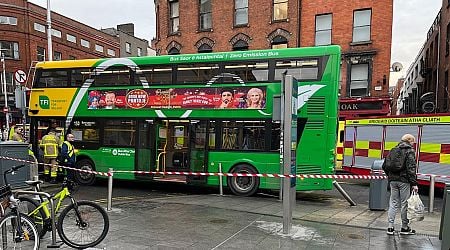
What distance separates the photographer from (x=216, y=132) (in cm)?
981

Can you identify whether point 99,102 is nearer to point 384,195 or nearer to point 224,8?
point 384,195

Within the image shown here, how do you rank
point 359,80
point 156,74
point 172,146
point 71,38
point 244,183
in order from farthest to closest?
point 71,38, point 359,80, point 172,146, point 156,74, point 244,183

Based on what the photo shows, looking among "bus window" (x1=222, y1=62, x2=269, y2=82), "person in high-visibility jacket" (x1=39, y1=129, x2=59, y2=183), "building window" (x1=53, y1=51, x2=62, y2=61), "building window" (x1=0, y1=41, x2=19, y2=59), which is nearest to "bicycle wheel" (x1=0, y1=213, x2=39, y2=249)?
"bus window" (x1=222, y1=62, x2=269, y2=82)

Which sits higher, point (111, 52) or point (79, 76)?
point (111, 52)

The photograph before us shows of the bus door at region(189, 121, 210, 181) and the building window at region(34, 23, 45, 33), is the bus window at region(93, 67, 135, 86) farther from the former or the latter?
the building window at region(34, 23, 45, 33)

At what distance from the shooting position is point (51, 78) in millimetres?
11328

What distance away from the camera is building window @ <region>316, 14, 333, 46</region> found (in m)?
19.7

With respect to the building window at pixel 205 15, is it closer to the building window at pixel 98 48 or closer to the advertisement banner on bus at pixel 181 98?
the advertisement banner on bus at pixel 181 98

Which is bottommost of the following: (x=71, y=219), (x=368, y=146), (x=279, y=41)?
(x=71, y=219)

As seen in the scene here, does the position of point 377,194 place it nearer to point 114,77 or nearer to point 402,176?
point 402,176

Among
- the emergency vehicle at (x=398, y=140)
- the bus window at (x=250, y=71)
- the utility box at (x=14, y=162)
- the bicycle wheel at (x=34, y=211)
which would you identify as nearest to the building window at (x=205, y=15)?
the emergency vehicle at (x=398, y=140)

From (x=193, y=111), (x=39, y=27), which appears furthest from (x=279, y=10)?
(x=39, y=27)

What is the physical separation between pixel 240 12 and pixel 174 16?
4818 mm

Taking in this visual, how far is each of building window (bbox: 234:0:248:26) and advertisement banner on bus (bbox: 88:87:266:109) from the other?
12749 mm
